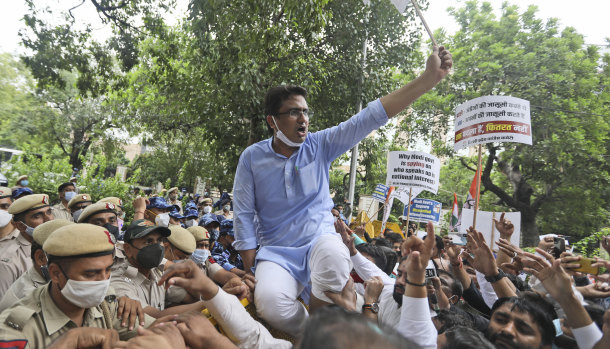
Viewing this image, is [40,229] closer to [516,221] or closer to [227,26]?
[516,221]

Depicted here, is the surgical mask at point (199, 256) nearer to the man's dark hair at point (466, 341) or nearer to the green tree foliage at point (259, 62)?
the man's dark hair at point (466, 341)

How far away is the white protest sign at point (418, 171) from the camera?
830 cm

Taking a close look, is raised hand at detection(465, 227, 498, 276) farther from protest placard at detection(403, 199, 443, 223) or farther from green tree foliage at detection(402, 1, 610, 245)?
green tree foliage at detection(402, 1, 610, 245)

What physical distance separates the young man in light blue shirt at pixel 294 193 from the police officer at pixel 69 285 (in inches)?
31.9

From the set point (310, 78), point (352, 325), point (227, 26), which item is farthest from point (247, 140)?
point (352, 325)

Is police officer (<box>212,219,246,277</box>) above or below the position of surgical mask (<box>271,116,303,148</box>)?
below

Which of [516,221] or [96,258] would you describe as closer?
[96,258]

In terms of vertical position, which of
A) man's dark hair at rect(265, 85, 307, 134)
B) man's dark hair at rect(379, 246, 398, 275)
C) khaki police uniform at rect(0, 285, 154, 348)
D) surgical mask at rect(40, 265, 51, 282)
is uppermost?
man's dark hair at rect(265, 85, 307, 134)

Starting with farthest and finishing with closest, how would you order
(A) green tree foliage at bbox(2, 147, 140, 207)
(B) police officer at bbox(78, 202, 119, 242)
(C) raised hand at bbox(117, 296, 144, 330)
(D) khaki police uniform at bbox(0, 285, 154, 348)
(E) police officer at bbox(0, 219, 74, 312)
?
(A) green tree foliage at bbox(2, 147, 140, 207), (B) police officer at bbox(78, 202, 119, 242), (E) police officer at bbox(0, 219, 74, 312), (C) raised hand at bbox(117, 296, 144, 330), (D) khaki police uniform at bbox(0, 285, 154, 348)

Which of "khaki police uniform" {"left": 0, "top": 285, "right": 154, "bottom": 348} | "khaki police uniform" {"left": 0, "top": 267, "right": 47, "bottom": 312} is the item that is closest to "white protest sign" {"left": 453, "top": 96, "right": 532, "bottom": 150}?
"khaki police uniform" {"left": 0, "top": 285, "right": 154, "bottom": 348}

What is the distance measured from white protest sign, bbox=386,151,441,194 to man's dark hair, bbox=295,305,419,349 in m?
7.77

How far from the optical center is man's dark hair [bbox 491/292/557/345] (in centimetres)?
240

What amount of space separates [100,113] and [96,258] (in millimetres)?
25138

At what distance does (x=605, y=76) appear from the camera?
56.0ft
